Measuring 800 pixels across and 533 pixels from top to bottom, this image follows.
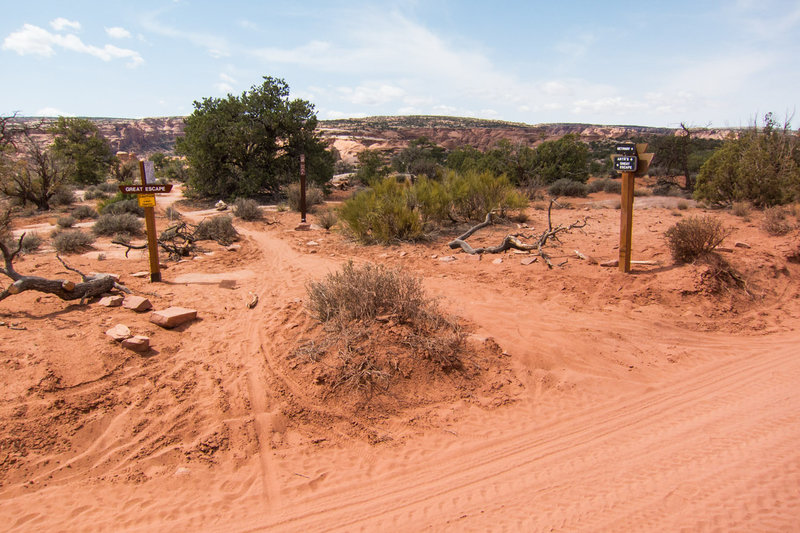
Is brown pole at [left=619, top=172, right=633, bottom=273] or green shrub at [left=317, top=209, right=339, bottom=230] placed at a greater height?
brown pole at [left=619, top=172, right=633, bottom=273]

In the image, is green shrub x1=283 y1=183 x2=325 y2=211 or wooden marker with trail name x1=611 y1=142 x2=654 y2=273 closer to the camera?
wooden marker with trail name x1=611 y1=142 x2=654 y2=273

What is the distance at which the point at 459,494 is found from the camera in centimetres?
325

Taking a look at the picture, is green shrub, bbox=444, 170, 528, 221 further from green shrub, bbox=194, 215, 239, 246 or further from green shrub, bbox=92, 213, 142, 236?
green shrub, bbox=92, 213, 142, 236

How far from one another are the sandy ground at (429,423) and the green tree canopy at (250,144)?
47.8ft

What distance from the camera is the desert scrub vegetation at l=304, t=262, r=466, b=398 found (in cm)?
467

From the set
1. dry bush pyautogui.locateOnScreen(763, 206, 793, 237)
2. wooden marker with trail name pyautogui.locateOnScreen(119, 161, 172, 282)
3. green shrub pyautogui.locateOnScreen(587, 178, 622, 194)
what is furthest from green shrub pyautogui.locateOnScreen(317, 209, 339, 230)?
green shrub pyautogui.locateOnScreen(587, 178, 622, 194)

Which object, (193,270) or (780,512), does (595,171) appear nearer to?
(193,270)

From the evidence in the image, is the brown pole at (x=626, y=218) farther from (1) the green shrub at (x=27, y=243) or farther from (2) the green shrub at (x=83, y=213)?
(2) the green shrub at (x=83, y=213)

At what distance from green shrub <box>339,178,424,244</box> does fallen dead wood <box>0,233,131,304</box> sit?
19.9 ft

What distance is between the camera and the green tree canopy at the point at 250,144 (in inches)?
781

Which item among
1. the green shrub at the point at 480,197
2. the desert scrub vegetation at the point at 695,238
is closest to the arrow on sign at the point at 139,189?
the green shrub at the point at 480,197

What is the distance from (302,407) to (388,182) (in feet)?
32.4

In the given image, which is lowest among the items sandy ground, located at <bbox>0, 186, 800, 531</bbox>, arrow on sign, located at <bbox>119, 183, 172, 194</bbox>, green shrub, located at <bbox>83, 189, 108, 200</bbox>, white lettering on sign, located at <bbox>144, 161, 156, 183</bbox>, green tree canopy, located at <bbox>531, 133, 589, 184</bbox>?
sandy ground, located at <bbox>0, 186, 800, 531</bbox>

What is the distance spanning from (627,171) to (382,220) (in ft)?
19.0
